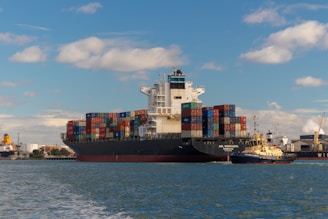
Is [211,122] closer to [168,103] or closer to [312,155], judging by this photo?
[168,103]

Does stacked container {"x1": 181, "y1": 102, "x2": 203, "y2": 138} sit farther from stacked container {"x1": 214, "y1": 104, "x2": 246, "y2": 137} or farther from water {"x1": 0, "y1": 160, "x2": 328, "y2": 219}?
water {"x1": 0, "y1": 160, "x2": 328, "y2": 219}

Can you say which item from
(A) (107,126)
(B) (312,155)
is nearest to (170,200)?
(A) (107,126)

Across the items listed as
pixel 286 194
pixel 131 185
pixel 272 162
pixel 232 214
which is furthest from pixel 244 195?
pixel 272 162

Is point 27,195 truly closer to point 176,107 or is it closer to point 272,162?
point 272,162

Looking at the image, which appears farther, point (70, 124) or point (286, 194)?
point (70, 124)

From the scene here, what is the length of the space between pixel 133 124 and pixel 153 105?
8.72m

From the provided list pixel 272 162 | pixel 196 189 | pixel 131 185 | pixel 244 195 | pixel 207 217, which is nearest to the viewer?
pixel 207 217

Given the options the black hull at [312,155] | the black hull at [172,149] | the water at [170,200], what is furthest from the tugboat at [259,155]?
the black hull at [312,155]

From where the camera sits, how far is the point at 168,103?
111812 millimetres

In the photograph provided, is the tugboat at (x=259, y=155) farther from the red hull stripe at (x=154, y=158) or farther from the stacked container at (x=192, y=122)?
the stacked container at (x=192, y=122)

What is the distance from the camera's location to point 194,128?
9762 centimetres

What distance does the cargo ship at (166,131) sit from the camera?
97688 mm

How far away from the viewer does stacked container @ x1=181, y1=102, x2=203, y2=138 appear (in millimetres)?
97375

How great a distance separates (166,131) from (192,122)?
13647 mm
